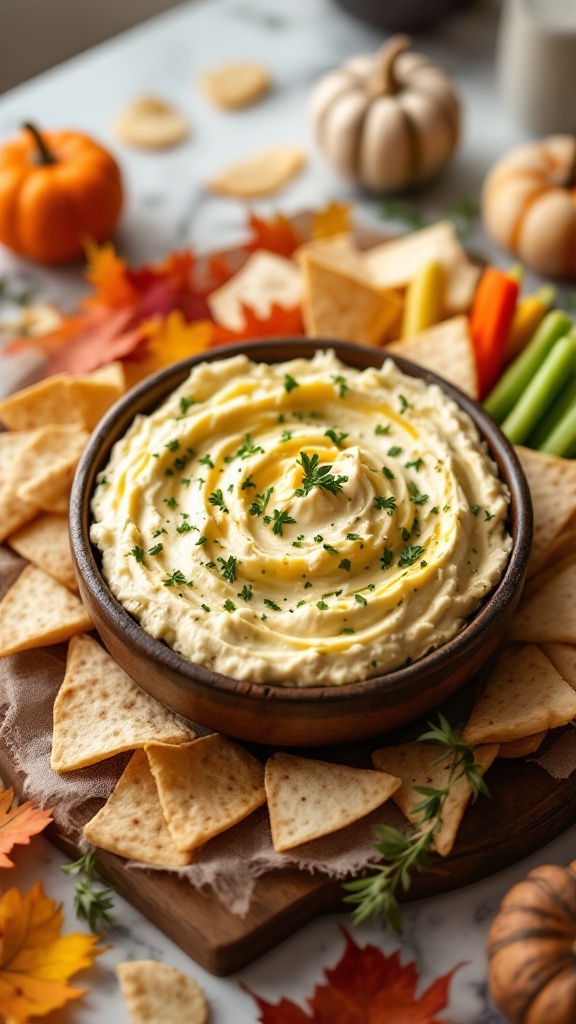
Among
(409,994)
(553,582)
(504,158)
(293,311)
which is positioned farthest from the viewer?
(504,158)

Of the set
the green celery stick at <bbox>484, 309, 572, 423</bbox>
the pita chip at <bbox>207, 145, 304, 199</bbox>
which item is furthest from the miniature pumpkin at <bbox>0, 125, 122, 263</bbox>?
the green celery stick at <bbox>484, 309, 572, 423</bbox>

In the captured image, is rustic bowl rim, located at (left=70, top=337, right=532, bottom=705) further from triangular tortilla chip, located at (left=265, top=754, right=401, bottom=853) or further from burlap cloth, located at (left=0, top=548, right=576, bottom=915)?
burlap cloth, located at (left=0, top=548, right=576, bottom=915)

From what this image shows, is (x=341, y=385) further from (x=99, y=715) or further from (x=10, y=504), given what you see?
(x=99, y=715)

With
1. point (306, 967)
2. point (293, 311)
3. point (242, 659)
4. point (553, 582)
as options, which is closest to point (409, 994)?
point (306, 967)

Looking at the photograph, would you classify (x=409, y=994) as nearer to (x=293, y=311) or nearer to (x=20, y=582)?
(x=20, y=582)

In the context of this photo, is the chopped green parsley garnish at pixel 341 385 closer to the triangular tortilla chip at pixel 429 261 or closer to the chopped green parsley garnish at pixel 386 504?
the chopped green parsley garnish at pixel 386 504
